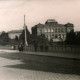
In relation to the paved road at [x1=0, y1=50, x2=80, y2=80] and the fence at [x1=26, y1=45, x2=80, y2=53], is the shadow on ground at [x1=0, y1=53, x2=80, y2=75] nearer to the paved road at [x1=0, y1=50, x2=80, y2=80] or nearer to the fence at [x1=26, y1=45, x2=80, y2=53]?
the paved road at [x1=0, y1=50, x2=80, y2=80]

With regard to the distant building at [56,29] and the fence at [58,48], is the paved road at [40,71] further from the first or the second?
the fence at [58,48]

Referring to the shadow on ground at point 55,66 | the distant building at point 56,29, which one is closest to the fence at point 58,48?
the distant building at point 56,29

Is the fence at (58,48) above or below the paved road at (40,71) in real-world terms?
above

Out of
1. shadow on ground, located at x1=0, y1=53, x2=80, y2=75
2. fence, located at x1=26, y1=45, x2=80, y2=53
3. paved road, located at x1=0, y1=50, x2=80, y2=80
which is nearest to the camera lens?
paved road, located at x1=0, y1=50, x2=80, y2=80

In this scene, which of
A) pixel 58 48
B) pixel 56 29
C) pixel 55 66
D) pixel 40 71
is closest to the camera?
pixel 40 71

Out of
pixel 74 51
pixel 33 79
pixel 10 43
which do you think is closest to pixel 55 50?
pixel 74 51

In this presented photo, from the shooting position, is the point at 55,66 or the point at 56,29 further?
the point at 56,29

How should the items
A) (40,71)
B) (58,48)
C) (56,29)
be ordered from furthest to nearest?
1. (56,29)
2. (58,48)
3. (40,71)

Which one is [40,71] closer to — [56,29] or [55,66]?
[55,66]

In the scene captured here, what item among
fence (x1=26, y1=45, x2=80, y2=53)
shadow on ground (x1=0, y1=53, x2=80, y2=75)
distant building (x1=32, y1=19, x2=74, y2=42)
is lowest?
shadow on ground (x1=0, y1=53, x2=80, y2=75)

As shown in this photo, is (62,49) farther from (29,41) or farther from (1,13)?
(29,41)

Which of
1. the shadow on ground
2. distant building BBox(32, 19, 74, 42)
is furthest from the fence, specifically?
the shadow on ground

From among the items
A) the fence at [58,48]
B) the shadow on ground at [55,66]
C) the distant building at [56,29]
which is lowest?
the shadow on ground at [55,66]

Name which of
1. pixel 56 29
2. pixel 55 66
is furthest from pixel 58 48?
pixel 55 66
